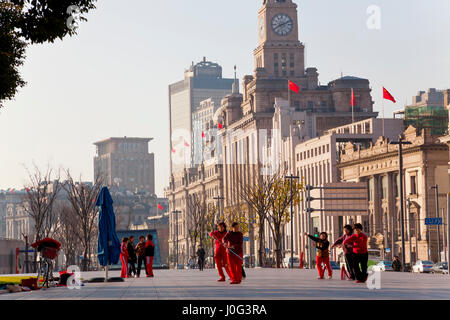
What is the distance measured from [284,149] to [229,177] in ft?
147

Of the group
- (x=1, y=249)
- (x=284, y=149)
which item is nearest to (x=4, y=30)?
(x=1, y=249)

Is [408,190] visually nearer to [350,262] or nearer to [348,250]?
[350,262]

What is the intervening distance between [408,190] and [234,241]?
80.3 m

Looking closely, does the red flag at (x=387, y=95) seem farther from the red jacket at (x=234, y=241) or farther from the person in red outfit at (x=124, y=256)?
the red jacket at (x=234, y=241)

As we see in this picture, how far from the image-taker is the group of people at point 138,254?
A: 41828 millimetres

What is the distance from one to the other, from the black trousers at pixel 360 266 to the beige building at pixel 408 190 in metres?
70.5

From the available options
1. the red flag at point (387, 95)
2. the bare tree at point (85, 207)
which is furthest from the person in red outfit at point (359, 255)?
the red flag at point (387, 95)

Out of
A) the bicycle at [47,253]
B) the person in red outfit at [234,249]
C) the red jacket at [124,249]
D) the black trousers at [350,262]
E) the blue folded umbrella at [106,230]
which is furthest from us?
the red jacket at [124,249]

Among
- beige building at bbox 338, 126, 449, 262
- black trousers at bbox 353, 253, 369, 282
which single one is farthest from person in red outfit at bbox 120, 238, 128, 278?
beige building at bbox 338, 126, 449, 262

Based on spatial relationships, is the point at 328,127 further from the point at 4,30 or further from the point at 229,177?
the point at 4,30

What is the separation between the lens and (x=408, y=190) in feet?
358

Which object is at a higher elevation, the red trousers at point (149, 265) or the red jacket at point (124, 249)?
the red jacket at point (124, 249)
